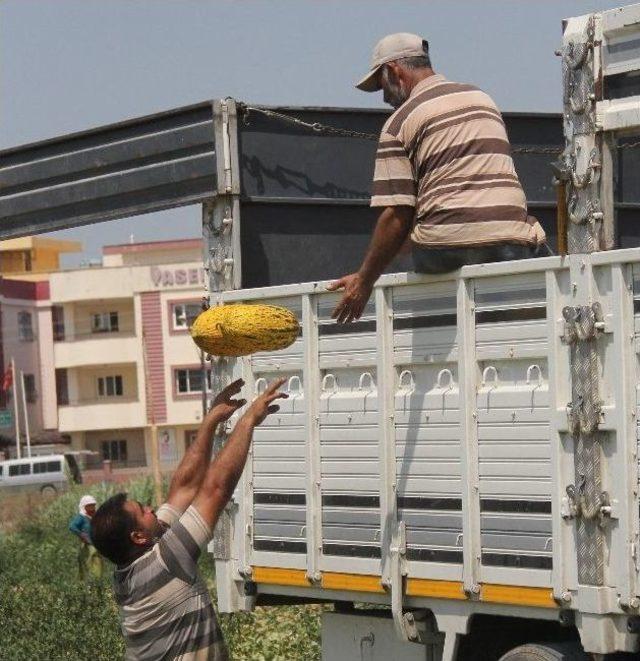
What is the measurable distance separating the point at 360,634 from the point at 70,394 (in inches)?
2902

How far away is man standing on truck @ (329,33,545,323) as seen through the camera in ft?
23.2

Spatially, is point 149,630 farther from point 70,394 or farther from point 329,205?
point 70,394

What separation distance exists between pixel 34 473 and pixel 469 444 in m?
61.1

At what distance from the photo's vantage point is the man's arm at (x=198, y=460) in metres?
7.28

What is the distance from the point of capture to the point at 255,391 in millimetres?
8398

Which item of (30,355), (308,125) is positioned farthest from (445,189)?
(30,355)

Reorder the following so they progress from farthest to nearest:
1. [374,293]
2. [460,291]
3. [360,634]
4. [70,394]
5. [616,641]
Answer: [70,394] → [360,634] → [374,293] → [460,291] → [616,641]

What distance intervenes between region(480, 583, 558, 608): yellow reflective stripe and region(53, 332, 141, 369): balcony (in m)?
72.7

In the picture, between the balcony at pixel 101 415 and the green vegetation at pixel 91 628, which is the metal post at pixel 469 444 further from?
the balcony at pixel 101 415

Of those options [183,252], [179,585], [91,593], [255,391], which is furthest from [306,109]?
[183,252]

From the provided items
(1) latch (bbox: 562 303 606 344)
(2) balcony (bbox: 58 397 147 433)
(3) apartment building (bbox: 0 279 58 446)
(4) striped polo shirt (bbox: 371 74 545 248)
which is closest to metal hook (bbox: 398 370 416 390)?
(4) striped polo shirt (bbox: 371 74 545 248)

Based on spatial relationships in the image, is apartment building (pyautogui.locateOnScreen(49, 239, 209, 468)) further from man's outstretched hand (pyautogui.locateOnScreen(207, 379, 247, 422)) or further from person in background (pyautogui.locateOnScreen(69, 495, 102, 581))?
man's outstretched hand (pyautogui.locateOnScreen(207, 379, 247, 422))

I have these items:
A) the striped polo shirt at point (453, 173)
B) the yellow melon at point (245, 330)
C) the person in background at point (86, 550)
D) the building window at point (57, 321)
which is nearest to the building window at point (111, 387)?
the building window at point (57, 321)

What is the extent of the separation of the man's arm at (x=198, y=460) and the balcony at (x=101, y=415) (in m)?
71.6
